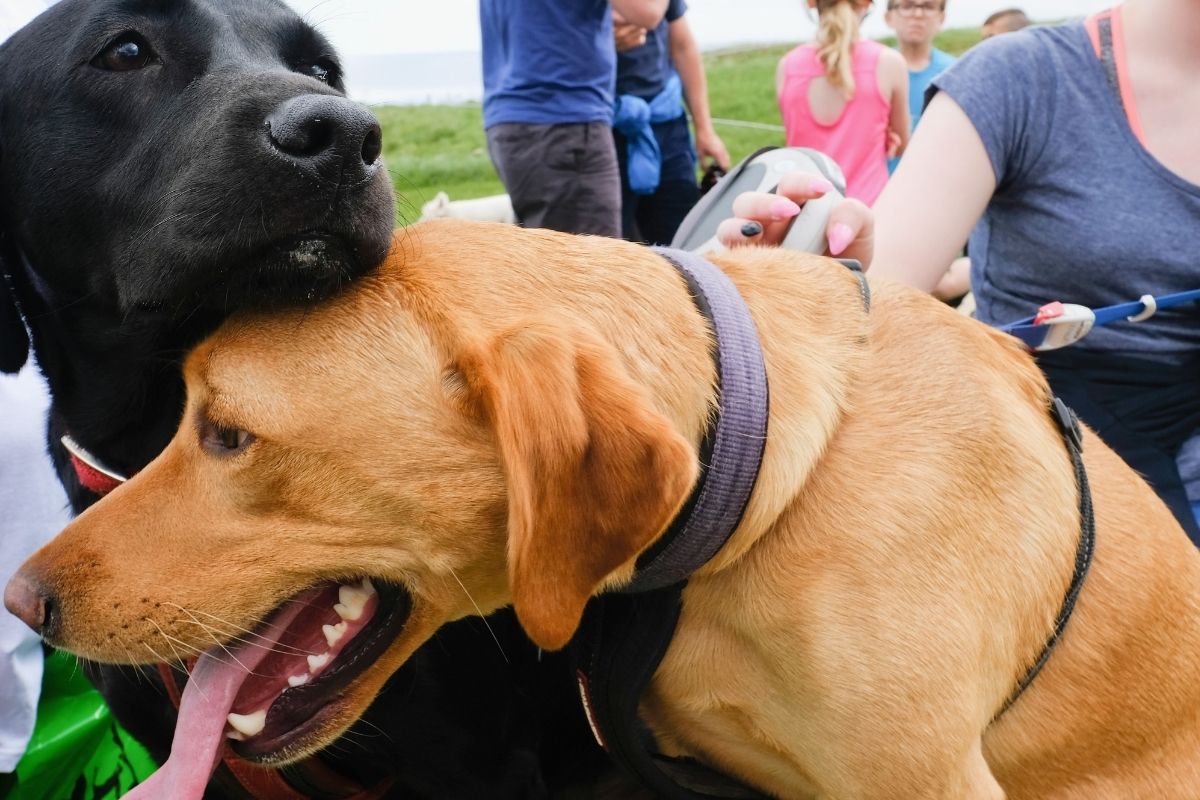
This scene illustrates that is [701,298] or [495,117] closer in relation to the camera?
[701,298]

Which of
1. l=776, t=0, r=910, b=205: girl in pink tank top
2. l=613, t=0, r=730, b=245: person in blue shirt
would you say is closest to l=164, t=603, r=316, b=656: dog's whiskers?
l=613, t=0, r=730, b=245: person in blue shirt

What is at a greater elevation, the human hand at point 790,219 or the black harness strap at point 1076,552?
the human hand at point 790,219

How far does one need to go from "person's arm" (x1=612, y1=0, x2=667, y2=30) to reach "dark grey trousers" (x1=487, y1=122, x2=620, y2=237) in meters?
0.57

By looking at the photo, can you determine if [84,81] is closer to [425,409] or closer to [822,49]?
[425,409]

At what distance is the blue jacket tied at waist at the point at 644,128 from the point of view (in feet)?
18.3

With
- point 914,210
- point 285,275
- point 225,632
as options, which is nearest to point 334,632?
point 225,632

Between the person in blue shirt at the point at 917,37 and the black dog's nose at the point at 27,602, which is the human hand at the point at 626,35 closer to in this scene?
the person in blue shirt at the point at 917,37

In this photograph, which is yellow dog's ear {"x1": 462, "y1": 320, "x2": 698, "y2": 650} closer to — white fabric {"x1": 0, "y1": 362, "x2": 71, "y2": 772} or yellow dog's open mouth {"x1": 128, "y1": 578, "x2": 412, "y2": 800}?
yellow dog's open mouth {"x1": 128, "y1": 578, "x2": 412, "y2": 800}

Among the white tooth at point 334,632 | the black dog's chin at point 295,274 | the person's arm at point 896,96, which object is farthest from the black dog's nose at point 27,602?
the person's arm at point 896,96

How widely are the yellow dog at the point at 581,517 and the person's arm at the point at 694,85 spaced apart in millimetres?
5044

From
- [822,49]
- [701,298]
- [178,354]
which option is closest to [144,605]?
[178,354]

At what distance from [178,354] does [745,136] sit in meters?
12.9

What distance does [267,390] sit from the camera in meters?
1.62

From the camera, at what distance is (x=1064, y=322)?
7.52 feet
